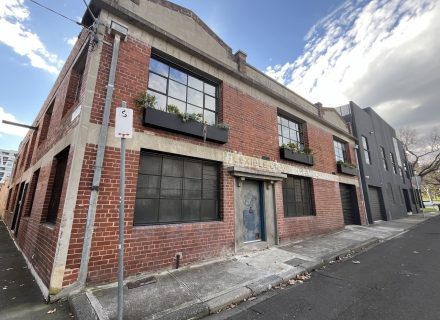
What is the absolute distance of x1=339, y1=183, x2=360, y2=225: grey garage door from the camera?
1290 centimetres

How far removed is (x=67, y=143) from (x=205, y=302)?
4.45 m

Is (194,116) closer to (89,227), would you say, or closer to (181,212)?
(181,212)

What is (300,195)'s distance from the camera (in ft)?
30.3

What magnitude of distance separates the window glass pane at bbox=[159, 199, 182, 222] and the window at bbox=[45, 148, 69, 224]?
100.0 inches

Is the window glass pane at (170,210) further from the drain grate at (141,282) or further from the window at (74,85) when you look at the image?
the window at (74,85)

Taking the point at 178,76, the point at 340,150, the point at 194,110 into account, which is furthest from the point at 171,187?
the point at 340,150

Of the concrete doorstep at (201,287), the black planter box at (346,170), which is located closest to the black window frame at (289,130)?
the black planter box at (346,170)

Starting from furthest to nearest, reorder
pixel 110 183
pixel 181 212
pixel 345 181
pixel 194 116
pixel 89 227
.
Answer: pixel 345 181
pixel 194 116
pixel 181 212
pixel 110 183
pixel 89 227

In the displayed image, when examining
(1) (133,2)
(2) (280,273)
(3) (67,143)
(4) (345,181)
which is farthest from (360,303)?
(4) (345,181)

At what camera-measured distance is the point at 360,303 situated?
3.62 m

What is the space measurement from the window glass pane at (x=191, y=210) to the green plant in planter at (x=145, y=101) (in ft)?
8.62

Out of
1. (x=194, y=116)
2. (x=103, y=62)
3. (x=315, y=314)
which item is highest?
(x=103, y=62)

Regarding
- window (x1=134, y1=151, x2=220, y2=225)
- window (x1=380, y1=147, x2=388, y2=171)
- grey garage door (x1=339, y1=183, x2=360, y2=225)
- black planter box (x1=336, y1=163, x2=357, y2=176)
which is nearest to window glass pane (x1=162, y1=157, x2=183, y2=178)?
window (x1=134, y1=151, x2=220, y2=225)

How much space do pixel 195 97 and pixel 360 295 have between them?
20.5 ft
